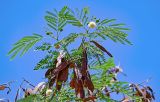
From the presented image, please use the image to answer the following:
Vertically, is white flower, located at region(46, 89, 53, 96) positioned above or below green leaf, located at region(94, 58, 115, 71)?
below

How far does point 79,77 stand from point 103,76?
548 millimetres

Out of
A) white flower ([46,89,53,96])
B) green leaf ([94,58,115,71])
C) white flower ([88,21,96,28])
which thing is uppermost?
white flower ([88,21,96,28])

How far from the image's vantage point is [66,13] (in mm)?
1907

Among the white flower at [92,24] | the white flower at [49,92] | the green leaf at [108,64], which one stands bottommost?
the white flower at [49,92]

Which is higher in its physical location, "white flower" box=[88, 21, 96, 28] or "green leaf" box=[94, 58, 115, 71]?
"white flower" box=[88, 21, 96, 28]

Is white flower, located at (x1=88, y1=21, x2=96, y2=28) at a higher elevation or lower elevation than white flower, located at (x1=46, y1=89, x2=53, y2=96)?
higher

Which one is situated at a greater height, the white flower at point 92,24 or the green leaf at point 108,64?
the white flower at point 92,24

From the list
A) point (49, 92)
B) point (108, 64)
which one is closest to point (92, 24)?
point (108, 64)

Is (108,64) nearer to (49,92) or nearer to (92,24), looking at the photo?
(92,24)

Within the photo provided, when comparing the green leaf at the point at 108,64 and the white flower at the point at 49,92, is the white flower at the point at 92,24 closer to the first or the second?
the green leaf at the point at 108,64

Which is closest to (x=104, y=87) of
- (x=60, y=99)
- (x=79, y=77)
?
(x=60, y=99)

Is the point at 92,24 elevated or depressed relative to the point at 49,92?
elevated

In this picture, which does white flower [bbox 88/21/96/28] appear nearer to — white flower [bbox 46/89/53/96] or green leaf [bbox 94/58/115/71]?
green leaf [bbox 94/58/115/71]

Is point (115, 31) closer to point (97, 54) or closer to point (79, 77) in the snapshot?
point (97, 54)
